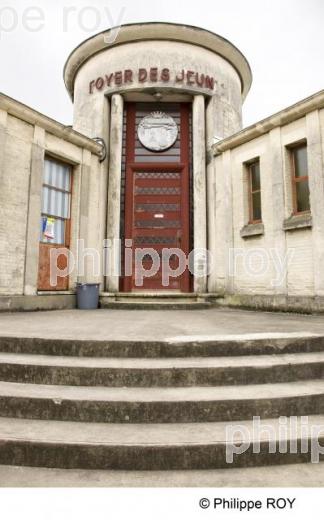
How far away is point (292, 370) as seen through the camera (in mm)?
3434

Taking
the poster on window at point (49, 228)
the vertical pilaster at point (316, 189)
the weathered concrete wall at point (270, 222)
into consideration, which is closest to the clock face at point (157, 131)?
the weathered concrete wall at point (270, 222)

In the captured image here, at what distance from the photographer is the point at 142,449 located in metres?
2.44

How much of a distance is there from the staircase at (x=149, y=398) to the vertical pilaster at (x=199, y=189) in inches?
231

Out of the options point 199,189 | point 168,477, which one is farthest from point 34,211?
point 168,477

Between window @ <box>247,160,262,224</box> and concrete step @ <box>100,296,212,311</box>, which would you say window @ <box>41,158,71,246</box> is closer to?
concrete step @ <box>100,296,212,311</box>

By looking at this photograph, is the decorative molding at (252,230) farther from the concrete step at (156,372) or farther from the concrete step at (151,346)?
the concrete step at (156,372)

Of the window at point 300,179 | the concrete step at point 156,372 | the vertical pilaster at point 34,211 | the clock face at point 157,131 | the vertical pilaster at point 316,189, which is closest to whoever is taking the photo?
the concrete step at point 156,372

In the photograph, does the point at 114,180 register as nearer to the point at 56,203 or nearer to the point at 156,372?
the point at 56,203

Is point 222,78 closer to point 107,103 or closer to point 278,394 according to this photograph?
point 107,103

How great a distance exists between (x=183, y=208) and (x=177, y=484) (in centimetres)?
864

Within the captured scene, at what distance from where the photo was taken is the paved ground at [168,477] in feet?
7.39

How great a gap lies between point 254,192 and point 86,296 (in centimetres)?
528

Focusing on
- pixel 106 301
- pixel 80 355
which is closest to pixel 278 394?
pixel 80 355

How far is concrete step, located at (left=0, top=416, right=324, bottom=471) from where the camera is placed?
95.5 inches
